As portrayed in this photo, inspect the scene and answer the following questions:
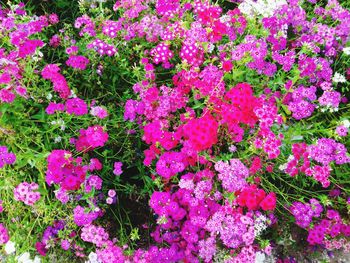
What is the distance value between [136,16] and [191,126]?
1721mm

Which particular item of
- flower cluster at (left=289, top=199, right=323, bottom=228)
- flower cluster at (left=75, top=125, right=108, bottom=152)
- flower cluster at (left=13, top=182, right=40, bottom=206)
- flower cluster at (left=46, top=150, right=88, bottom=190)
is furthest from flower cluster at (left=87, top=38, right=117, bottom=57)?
flower cluster at (left=289, top=199, right=323, bottom=228)

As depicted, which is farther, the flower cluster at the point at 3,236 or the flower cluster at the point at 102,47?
the flower cluster at the point at 102,47

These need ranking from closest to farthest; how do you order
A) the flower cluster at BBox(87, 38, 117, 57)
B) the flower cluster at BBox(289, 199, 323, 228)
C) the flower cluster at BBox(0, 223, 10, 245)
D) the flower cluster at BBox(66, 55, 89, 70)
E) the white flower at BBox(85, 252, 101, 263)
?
the flower cluster at BBox(0, 223, 10, 245)
the white flower at BBox(85, 252, 101, 263)
the flower cluster at BBox(289, 199, 323, 228)
the flower cluster at BBox(66, 55, 89, 70)
the flower cluster at BBox(87, 38, 117, 57)

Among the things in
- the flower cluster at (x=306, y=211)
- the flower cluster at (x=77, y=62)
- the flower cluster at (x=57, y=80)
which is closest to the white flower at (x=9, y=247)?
the flower cluster at (x=57, y=80)

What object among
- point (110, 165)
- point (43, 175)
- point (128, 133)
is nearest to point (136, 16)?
point (128, 133)

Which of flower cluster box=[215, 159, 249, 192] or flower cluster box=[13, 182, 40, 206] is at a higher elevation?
flower cluster box=[215, 159, 249, 192]

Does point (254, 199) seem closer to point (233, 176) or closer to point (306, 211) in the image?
point (233, 176)

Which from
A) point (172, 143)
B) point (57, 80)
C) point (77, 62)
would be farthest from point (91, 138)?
point (77, 62)

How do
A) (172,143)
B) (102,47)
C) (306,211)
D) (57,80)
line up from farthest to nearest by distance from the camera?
(102,47), (306,211), (172,143), (57,80)

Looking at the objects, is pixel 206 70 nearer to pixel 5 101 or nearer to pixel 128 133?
pixel 128 133

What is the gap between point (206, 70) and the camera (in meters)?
3.84

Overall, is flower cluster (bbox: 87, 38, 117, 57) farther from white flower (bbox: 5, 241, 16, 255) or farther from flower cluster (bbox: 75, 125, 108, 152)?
white flower (bbox: 5, 241, 16, 255)

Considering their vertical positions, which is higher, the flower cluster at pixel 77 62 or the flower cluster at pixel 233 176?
the flower cluster at pixel 77 62

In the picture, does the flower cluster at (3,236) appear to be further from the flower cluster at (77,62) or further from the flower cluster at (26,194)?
the flower cluster at (77,62)
